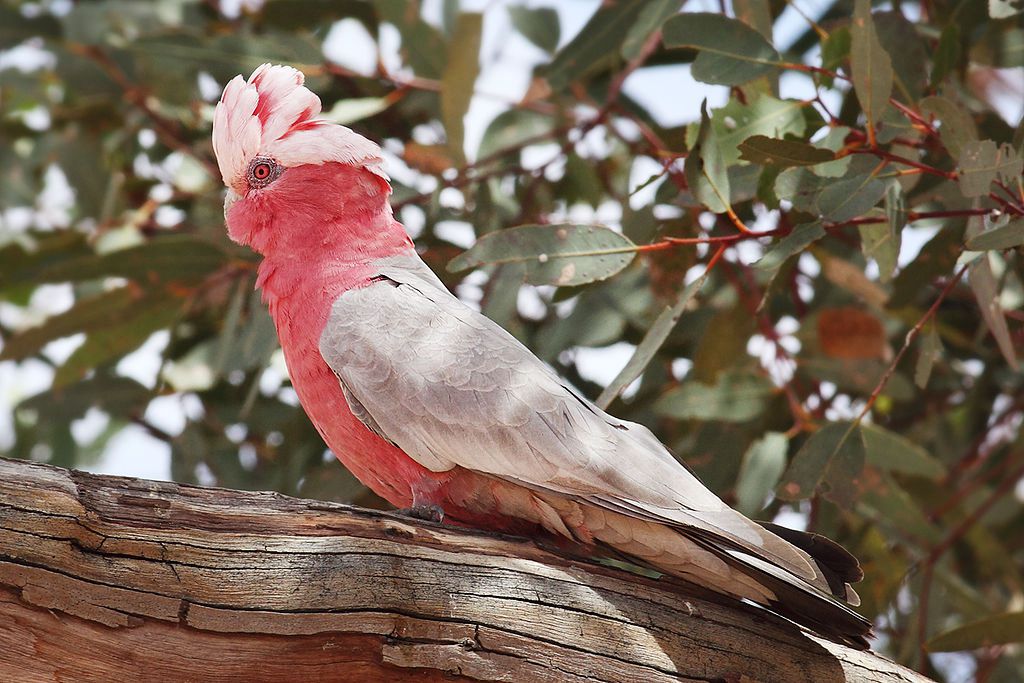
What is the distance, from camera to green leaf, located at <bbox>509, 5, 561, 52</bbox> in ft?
13.0

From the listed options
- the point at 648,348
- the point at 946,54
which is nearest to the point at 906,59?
the point at 946,54

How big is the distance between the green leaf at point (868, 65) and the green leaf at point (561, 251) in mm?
563

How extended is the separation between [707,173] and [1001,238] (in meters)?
0.60

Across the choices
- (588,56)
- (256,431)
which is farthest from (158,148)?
(588,56)

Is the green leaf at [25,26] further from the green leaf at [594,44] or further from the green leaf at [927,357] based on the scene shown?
the green leaf at [927,357]

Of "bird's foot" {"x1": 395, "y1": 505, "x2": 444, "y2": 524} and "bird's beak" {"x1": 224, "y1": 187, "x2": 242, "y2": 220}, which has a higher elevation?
"bird's beak" {"x1": 224, "y1": 187, "x2": 242, "y2": 220}

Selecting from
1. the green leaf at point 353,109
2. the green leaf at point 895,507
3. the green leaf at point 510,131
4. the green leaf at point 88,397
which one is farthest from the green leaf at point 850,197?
the green leaf at point 88,397

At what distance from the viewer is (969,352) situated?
4039 millimetres

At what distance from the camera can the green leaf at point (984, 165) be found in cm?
211

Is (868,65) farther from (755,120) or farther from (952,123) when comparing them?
(755,120)

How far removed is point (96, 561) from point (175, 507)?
0.15 meters

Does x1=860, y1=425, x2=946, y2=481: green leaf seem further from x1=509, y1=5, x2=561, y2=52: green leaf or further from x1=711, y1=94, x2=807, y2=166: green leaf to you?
x1=509, y1=5, x2=561, y2=52: green leaf

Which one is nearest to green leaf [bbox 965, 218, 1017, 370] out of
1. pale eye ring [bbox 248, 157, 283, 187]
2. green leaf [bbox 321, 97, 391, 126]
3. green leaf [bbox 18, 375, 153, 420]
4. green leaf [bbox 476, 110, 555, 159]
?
pale eye ring [bbox 248, 157, 283, 187]

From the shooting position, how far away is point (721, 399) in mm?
3250
